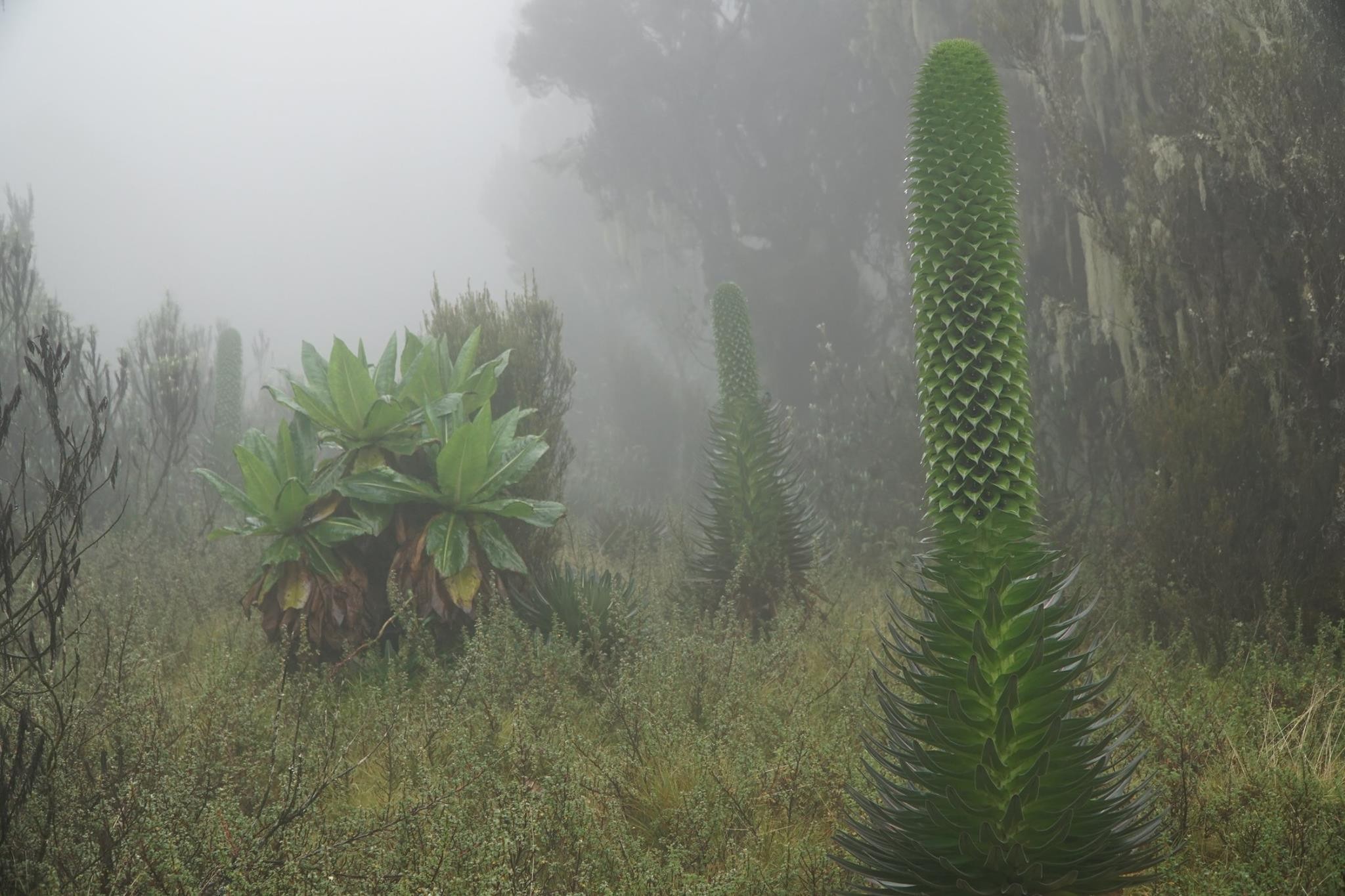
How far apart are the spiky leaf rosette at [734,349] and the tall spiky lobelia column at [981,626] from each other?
4.05m

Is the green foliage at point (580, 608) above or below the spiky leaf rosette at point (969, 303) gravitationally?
below

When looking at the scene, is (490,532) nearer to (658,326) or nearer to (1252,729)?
(1252,729)

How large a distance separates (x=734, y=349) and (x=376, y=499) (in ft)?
9.31

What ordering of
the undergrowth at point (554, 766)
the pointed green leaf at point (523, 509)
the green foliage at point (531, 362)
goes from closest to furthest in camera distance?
the undergrowth at point (554, 766), the pointed green leaf at point (523, 509), the green foliage at point (531, 362)

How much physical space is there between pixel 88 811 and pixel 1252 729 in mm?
4483

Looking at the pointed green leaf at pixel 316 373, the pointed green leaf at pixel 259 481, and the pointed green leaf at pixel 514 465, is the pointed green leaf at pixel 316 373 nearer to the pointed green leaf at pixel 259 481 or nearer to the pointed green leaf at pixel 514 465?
the pointed green leaf at pixel 259 481

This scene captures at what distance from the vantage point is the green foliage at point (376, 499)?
512 cm

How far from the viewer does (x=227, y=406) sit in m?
12.7

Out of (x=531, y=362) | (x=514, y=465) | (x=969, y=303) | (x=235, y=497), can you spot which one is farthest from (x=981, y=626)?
(x=531, y=362)

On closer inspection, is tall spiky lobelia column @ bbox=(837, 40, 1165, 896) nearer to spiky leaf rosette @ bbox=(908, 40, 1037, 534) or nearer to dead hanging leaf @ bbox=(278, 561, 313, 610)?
spiky leaf rosette @ bbox=(908, 40, 1037, 534)

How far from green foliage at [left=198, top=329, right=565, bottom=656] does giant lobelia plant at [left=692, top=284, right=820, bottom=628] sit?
1.55 metres

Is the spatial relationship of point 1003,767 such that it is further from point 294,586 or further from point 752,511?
point 752,511

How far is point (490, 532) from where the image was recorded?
541 cm

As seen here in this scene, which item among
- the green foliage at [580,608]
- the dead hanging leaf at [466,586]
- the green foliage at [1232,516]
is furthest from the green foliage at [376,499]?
the green foliage at [1232,516]
